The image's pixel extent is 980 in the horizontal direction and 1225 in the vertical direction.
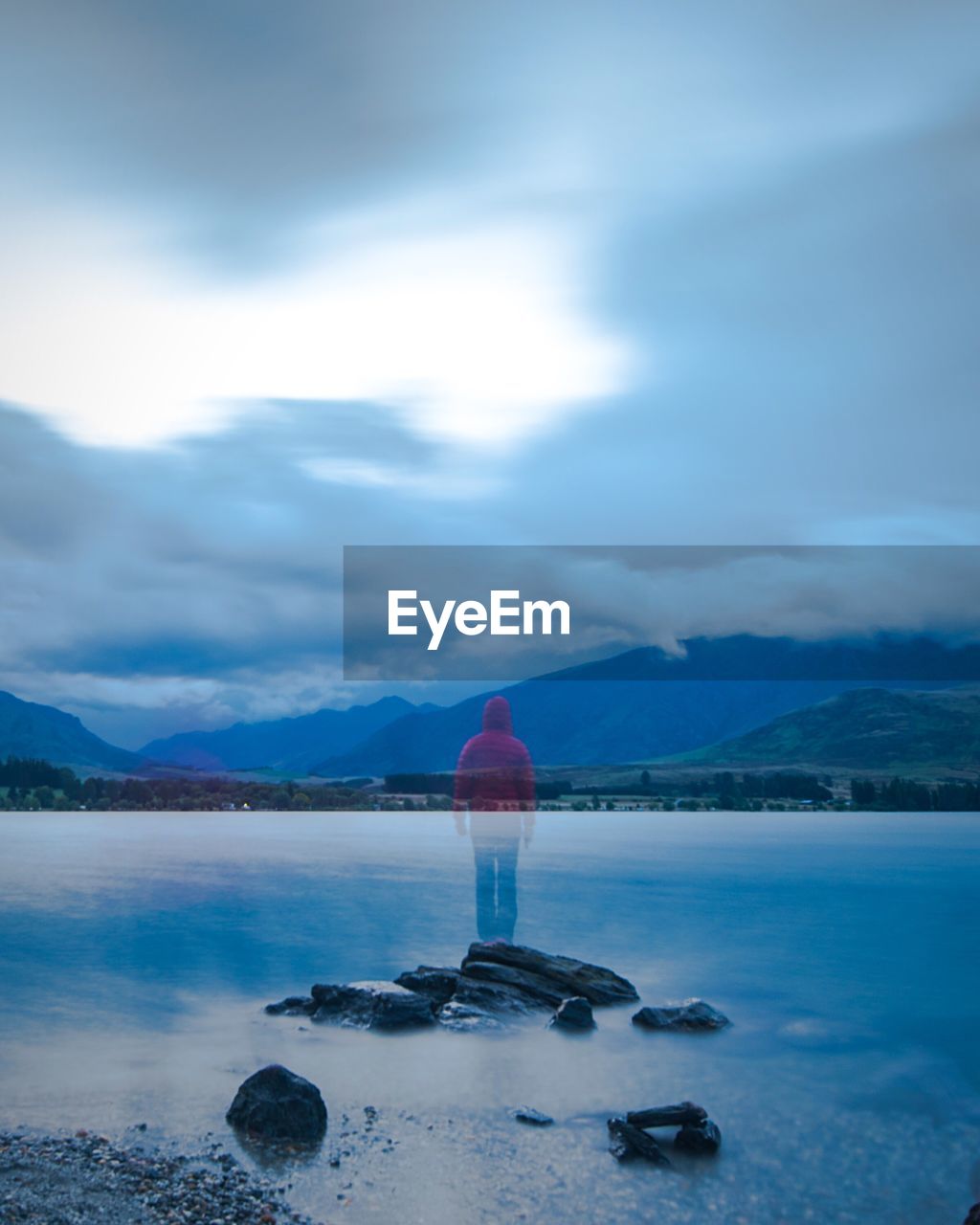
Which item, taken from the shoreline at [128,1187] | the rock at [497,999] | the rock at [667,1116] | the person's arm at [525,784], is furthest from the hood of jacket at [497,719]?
the shoreline at [128,1187]

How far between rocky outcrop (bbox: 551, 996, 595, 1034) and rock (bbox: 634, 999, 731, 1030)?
1259mm

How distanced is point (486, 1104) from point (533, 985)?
7.81m

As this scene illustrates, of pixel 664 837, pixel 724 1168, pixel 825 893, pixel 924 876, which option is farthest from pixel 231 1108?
pixel 664 837

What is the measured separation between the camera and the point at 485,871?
83.4 feet

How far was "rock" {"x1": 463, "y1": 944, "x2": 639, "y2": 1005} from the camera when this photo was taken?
27000mm

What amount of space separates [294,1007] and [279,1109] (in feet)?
33.8

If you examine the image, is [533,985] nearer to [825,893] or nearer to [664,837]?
[825,893]

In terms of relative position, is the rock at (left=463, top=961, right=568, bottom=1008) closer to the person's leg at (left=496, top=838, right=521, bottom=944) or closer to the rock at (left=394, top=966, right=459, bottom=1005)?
the rock at (left=394, top=966, right=459, bottom=1005)

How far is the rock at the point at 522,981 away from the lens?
25.9 meters

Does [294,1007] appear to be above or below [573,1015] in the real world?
below

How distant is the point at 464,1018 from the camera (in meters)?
24.2

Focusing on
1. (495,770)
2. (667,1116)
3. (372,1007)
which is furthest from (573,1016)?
(667,1116)

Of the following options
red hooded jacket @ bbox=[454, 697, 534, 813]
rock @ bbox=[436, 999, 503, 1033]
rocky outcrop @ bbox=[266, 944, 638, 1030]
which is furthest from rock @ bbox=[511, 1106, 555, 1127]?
rocky outcrop @ bbox=[266, 944, 638, 1030]

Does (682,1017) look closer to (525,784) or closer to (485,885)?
(485,885)
